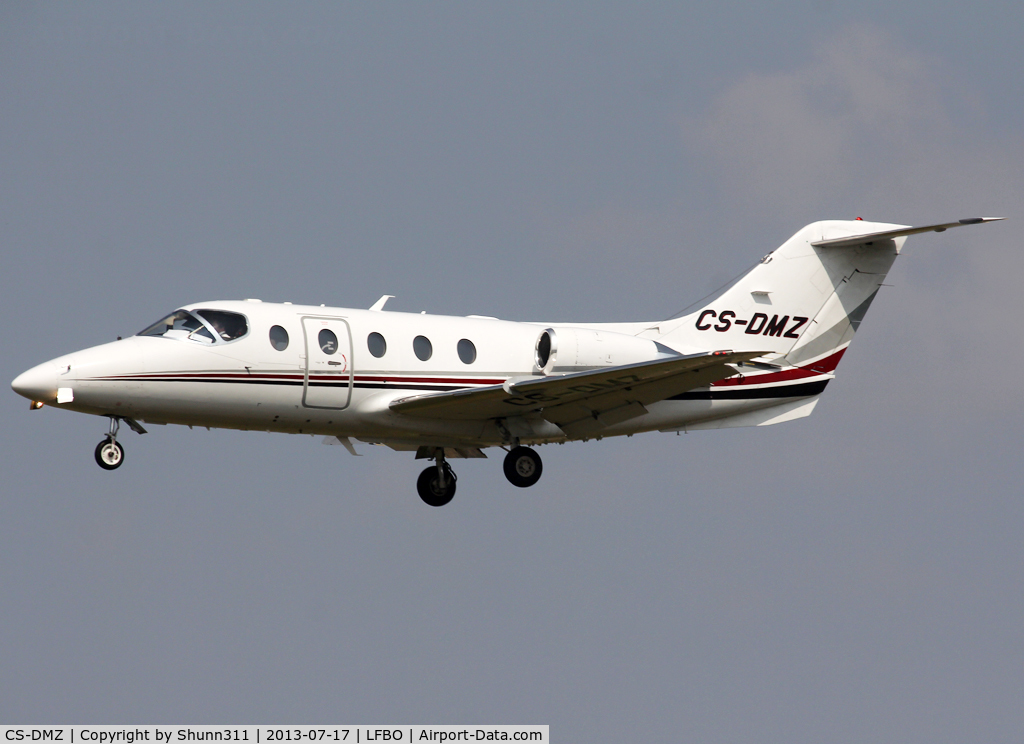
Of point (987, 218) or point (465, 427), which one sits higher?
point (987, 218)

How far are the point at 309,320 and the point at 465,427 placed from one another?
3.11m

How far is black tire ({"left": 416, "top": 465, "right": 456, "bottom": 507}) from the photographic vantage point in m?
24.0

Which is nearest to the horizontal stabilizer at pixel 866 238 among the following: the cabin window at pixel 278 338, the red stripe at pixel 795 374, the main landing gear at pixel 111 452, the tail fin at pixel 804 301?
the tail fin at pixel 804 301

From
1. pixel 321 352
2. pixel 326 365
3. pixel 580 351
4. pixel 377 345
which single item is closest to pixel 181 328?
pixel 321 352

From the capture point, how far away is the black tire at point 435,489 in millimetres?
23953

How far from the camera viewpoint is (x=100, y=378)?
64.8ft

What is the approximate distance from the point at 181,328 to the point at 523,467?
584 cm

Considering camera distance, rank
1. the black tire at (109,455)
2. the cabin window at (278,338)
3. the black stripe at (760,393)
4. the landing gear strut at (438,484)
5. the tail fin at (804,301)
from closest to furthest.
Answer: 1. the black tire at (109,455)
2. the cabin window at (278,338)
3. the black stripe at (760,393)
4. the landing gear strut at (438,484)
5. the tail fin at (804,301)

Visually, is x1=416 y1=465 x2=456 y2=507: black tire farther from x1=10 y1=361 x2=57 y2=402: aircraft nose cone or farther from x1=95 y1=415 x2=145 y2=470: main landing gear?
x1=10 y1=361 x2=57 y2=402: aircraft nose cone

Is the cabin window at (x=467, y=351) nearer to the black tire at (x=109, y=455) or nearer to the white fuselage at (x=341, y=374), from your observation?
the white fuselage at (x=341, y=374)

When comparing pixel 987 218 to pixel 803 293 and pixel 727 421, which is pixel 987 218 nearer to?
pixel 803 293

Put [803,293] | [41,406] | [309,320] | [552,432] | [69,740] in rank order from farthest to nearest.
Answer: [803,293]
[552,432]
[309,320]
[41,406]
[69,740]

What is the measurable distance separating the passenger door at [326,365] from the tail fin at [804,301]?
5779mm

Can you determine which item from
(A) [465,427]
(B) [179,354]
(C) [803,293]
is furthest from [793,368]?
(B) [179,354]
